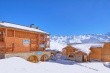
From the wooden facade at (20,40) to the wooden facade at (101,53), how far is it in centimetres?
1179

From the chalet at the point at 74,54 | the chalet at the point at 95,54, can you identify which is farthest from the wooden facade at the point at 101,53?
the chalet at the point at 74,54

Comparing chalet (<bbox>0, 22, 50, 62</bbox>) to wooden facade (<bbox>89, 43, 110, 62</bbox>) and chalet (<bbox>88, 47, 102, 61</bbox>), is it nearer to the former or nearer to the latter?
chalet (<bbox>88, 47, 102, 61</bbox>)

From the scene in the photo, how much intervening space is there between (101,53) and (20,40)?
18.9 meters

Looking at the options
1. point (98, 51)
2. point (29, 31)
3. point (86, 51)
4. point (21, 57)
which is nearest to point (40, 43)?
point (29, 31)

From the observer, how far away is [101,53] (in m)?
39.1

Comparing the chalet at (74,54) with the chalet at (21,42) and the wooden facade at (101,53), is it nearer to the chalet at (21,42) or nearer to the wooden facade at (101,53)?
the wooden facade at (101,53)

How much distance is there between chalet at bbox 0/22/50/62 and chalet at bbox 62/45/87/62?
731cm

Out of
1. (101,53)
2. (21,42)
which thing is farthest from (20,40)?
(101,53)

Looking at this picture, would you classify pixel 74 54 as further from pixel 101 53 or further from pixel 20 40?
pixel 20 40

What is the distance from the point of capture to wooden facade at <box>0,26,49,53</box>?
86.8 feet

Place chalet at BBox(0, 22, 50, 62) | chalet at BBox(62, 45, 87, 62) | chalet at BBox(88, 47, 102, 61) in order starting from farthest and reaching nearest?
chalet at BBox(88, 47, 102, 61) → chalet at BBox(62, 45, 87, 62) → chalet at BBox(0, 22, 50, 62)

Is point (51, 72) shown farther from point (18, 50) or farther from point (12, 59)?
point (18, 50)

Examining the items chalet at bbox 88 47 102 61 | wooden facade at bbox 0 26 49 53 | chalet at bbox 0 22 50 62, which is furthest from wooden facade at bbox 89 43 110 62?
wooden facade at bbox 0 26 49 53

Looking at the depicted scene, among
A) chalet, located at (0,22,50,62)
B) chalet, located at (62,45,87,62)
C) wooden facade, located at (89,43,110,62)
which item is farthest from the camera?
wooden facade, located at (89,43,110,62)
